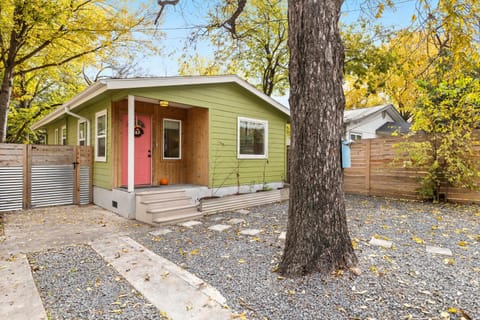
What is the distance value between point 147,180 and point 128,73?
12151 millimetres

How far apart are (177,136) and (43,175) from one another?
349cm

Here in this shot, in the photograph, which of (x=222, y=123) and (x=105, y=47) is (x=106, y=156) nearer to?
(x=222, y=123)

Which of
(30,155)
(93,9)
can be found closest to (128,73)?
(93,9)

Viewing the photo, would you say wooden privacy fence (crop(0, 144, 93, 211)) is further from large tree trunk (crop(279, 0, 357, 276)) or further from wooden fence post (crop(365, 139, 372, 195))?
wooden fence post (crop(365, 139, 372, 195))

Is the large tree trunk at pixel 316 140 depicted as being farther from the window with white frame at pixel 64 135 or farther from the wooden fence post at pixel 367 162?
the window with white frame at pixel 64 135

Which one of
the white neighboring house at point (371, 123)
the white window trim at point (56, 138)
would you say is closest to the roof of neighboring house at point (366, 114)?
the white neighboring house at point (371, 123)

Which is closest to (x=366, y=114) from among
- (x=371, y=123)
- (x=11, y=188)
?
(x=371, y=123)

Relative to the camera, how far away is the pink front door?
21.3ft

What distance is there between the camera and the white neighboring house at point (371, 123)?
1303 cm

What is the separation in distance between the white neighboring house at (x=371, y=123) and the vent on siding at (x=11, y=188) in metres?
11.8

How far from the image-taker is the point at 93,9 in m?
8.90

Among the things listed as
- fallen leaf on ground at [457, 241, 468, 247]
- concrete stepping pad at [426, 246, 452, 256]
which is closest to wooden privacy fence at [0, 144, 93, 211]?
concrete stepping pad at [426, 246, 452, 256]

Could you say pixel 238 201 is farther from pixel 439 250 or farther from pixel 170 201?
pixel 439 250

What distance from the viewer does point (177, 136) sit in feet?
24.7
